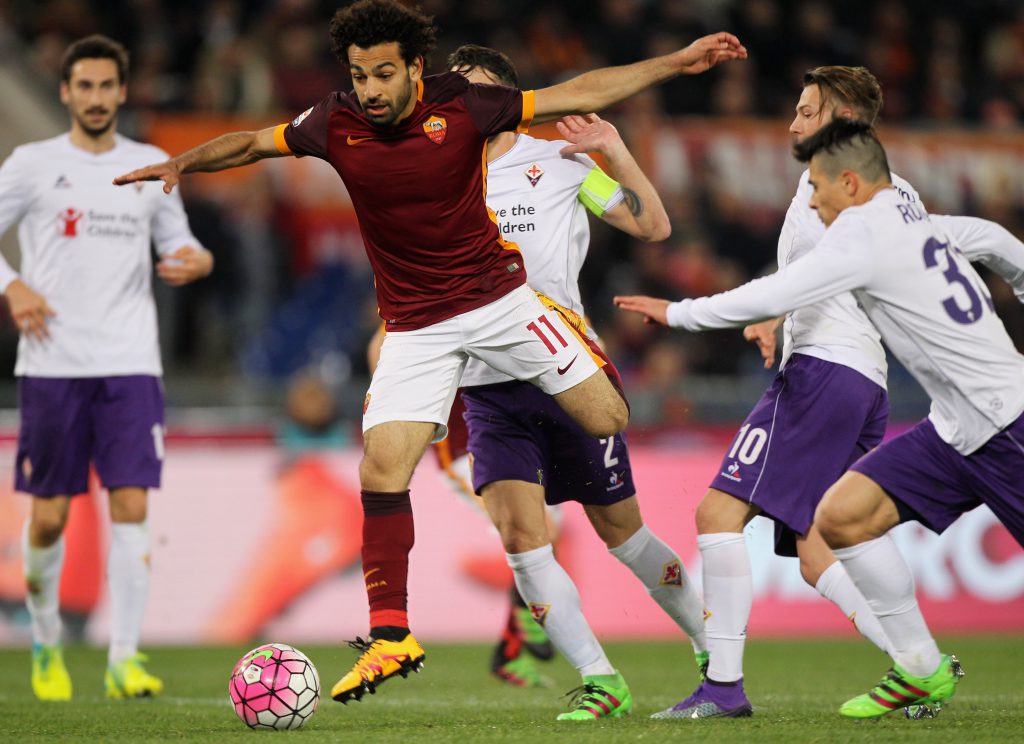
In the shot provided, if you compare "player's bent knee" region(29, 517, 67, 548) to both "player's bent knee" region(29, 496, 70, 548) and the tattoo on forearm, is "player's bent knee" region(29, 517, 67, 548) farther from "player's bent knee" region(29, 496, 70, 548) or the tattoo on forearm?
the tattoo on forearm

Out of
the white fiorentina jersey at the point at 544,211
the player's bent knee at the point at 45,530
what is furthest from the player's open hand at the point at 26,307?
the white fiorentina jersey at the point at 544,211

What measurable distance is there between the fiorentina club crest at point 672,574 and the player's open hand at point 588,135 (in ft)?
5.70

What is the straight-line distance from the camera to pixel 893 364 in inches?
555

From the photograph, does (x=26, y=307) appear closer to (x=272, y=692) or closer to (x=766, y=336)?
(x=272, y=692)

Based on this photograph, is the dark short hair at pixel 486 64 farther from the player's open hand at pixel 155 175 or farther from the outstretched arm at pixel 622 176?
the player's open hand at pixel 155 175

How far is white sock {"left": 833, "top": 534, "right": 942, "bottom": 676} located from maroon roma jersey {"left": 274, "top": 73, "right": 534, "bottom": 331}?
1659 mm

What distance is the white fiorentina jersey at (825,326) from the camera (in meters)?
5.98

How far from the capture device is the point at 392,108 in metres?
5.46

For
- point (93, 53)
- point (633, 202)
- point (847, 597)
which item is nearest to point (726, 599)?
point (847, 597)

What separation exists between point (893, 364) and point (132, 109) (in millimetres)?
7267

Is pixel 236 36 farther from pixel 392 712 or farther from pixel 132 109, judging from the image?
pixel 392 712

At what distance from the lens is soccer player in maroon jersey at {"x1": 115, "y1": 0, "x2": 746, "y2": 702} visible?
18.1ft

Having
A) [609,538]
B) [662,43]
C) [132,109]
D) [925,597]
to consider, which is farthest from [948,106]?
[609,538]

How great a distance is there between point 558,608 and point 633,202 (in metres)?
1.69
